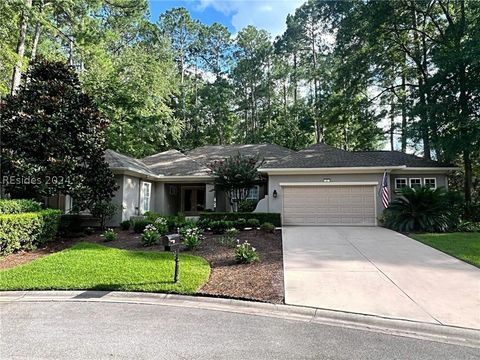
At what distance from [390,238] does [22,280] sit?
35.7ft

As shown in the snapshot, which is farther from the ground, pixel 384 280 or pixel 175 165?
pixel 175 165

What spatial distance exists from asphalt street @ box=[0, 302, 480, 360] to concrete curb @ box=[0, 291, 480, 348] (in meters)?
0.18

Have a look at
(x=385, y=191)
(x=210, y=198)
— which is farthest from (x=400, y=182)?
(x=210, y=198)

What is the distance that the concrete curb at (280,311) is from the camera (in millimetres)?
4270

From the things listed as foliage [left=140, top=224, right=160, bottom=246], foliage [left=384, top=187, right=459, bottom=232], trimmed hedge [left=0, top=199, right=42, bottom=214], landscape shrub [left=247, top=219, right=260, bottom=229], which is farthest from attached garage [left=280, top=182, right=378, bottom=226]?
trimmed hedge [left=0, top=199, right=42, bottom=214]

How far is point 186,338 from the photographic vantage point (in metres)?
4.11

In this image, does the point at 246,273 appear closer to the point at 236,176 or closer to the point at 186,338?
the point at 186,338

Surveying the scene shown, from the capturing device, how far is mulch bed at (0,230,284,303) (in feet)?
19.5

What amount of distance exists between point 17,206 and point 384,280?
1044 cm

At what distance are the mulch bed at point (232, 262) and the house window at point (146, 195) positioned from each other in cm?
467

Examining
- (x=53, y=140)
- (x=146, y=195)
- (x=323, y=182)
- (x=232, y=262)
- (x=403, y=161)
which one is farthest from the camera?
(x=146, y=195)

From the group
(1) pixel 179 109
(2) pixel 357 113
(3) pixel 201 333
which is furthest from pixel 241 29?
(3) pixel 201 333

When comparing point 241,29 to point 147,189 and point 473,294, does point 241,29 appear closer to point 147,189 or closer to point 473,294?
point 147,189

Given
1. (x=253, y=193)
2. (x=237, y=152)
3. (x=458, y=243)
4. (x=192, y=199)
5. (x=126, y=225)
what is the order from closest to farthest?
(x=458, y=243) < (x=126, y=225) < (x=253, y=193) < (x=192, y=199) < (x=237, y=152)
